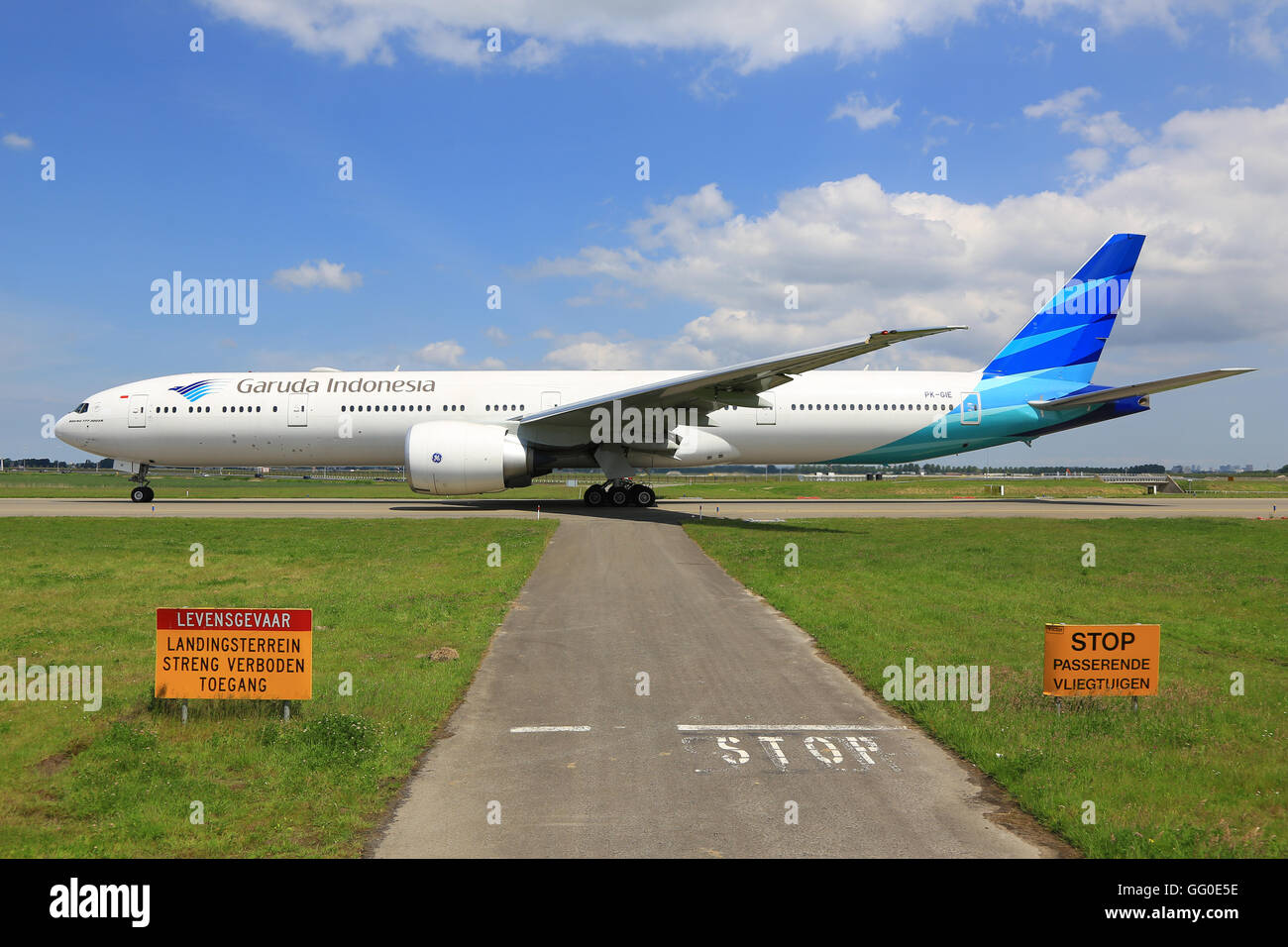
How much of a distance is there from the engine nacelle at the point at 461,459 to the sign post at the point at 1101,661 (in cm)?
2005

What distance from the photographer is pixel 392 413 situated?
28.6 m

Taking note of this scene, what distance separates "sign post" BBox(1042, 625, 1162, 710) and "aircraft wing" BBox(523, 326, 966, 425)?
508 inches

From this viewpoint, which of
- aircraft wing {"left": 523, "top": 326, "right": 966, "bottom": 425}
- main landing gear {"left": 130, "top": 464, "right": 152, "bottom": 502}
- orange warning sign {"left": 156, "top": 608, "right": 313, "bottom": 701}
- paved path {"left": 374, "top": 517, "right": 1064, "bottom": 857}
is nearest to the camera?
paved path {"left": 374, "top": 517, "right": 1064, "bottom": 857}

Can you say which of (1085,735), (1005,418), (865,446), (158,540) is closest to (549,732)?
(1085,735)

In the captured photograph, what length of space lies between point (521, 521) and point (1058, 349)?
22562mm

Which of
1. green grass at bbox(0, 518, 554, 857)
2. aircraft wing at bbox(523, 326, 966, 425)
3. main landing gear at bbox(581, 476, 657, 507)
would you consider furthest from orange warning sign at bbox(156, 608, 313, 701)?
main landing gear at bbox(581, 476, 657, 507)

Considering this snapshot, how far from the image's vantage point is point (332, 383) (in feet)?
95.5

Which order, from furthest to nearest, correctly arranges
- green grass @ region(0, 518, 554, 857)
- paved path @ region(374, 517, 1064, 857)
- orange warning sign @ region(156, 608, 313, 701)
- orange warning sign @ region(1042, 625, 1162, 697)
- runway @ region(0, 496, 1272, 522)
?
runway @ region(0, 496, 1272, 522)
orange warning sign @ region(1042, 625, 1162, 697)
orange warning sign @ region(156, 608, 313, 701)
green grass @ region(0, 518, 554, 857)
paved path @ region(374, 517, 1064, 857)

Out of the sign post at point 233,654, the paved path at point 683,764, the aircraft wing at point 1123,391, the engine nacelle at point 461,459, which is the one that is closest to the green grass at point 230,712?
the sign post at point 233,654

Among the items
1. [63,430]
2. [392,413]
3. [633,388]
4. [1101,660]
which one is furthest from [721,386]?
[63,430]

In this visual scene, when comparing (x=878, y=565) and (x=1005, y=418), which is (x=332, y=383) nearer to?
(x=878, y=565)

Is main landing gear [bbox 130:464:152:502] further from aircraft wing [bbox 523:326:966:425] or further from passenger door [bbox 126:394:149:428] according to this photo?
aircraft wing [bbox 523:326:966:425]

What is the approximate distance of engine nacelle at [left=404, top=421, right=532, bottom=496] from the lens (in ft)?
81.5
